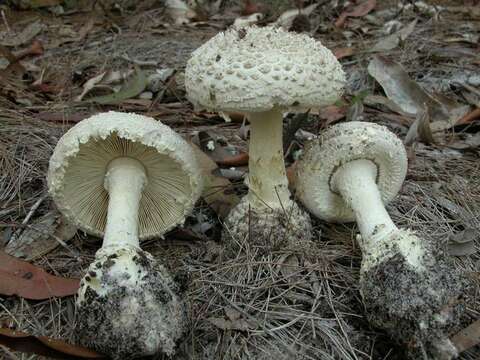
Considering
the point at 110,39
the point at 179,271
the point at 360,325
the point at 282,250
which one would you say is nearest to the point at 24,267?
the point at 179,271

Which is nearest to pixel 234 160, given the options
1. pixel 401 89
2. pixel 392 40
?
pixel 401 89

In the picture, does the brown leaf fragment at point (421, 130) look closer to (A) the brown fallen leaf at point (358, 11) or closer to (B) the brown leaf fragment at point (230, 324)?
(B) the brown leaf fragment at point (230, 324)

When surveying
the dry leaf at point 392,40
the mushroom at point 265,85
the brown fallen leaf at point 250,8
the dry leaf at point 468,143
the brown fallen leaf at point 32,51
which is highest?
the mushroom at point 265,85

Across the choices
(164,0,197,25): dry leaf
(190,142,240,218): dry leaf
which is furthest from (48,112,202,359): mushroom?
(164,0,197,25): dry leaf

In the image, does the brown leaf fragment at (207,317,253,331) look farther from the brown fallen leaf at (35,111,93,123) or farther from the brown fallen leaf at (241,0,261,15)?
the brown fallen leaf at (241,0,261,15)

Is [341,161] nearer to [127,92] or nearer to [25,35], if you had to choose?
[127,92]

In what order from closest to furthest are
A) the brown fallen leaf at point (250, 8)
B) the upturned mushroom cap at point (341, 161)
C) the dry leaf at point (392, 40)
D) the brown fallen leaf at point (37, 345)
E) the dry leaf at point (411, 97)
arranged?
the brown fallen leaf at point (37, 345) < the upturned mushroom cap at point (341, 161) < the dry leaf at point (411, 97) < the dry leaf at point (392, 40) < the brown fallen leaf at point (250, 8)

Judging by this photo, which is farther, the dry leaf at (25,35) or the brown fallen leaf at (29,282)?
the dry leaf at (25,35)

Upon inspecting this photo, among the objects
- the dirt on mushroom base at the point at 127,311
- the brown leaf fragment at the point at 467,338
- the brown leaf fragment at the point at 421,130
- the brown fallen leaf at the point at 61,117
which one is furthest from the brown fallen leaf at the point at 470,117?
the brown fallen leaf at the point at 61,117
